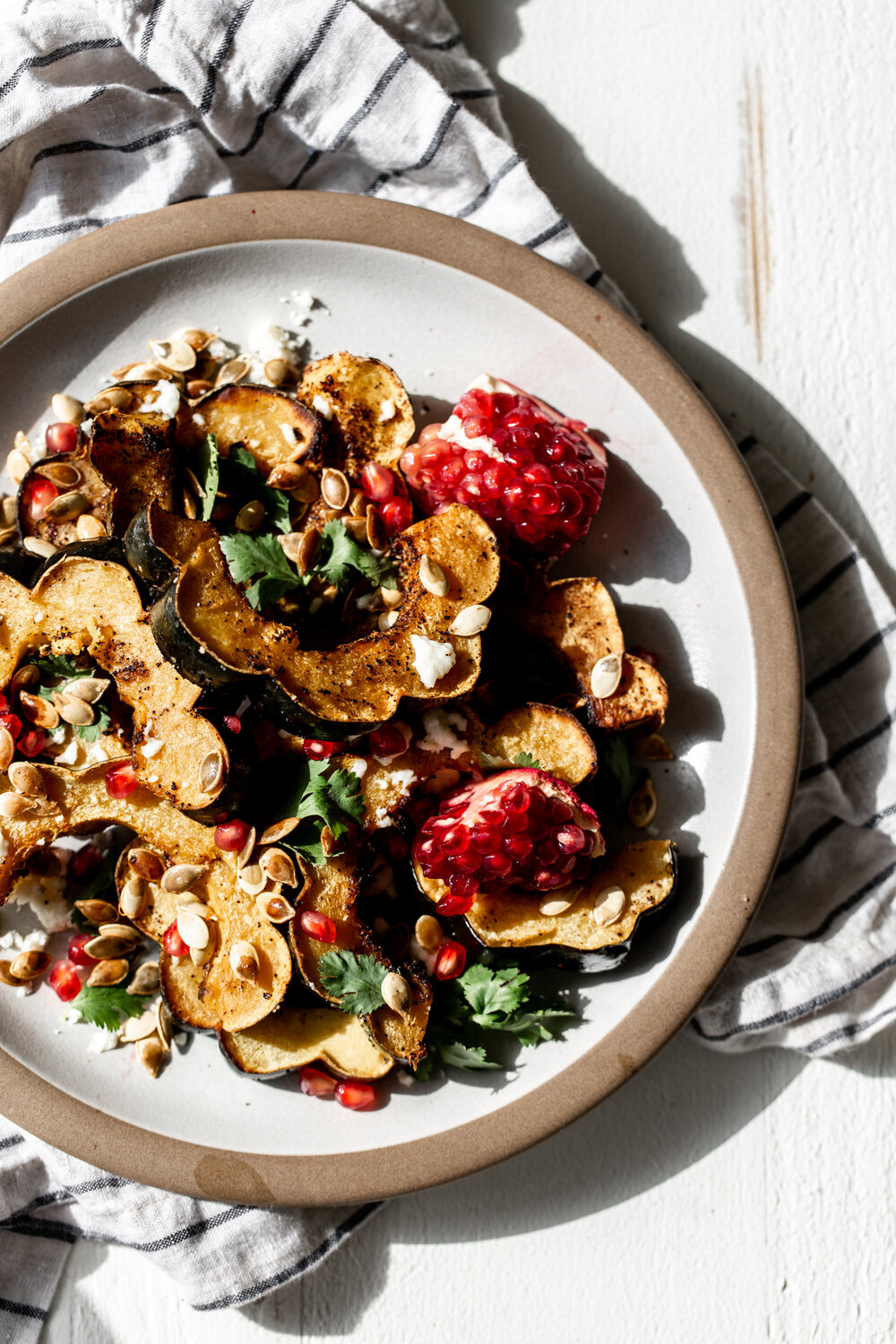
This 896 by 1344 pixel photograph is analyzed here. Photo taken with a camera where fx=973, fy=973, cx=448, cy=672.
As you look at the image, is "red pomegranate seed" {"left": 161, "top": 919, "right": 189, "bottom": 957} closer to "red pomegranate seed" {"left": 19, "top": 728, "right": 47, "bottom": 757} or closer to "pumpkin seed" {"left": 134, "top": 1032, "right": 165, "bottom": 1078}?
"pumpkin seed" {"left": 134, "top": 1032, "right": 165, "bottom": 1078}

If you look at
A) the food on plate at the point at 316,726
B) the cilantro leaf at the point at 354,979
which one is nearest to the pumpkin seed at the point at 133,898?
the food on plate at the point at 316,726

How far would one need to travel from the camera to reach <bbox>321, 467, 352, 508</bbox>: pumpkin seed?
1626 mm

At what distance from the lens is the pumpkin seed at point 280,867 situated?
1545mm

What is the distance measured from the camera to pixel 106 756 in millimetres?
1554

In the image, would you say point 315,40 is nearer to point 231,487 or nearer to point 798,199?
point 231,487

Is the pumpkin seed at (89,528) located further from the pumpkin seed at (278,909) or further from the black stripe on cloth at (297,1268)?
the black stripe on cloth at (297,1268)

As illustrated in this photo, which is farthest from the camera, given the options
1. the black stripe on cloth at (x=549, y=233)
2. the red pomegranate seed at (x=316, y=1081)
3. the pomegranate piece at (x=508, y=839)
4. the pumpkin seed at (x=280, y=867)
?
the black stripe on cloth at (x=549, y=233)

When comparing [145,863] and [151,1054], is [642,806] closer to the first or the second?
[145,863]

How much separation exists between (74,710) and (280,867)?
16.2 inches

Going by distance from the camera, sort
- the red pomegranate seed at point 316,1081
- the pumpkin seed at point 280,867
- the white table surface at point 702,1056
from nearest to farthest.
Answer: the pumpkin seed at point 280,867 < the red pomegranate seed at point 316,1081 < the white table surface at point 702,1056

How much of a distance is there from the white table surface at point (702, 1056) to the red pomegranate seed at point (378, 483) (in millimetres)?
685

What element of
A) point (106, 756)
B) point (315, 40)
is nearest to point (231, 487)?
point (106, 756)

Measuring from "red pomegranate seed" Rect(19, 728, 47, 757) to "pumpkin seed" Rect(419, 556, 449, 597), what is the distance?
0.66m

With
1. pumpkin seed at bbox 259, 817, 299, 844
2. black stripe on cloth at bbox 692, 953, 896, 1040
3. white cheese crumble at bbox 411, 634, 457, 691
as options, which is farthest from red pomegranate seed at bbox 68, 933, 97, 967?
black stripe on cloth at bbox 692, 953, 896, 1040
